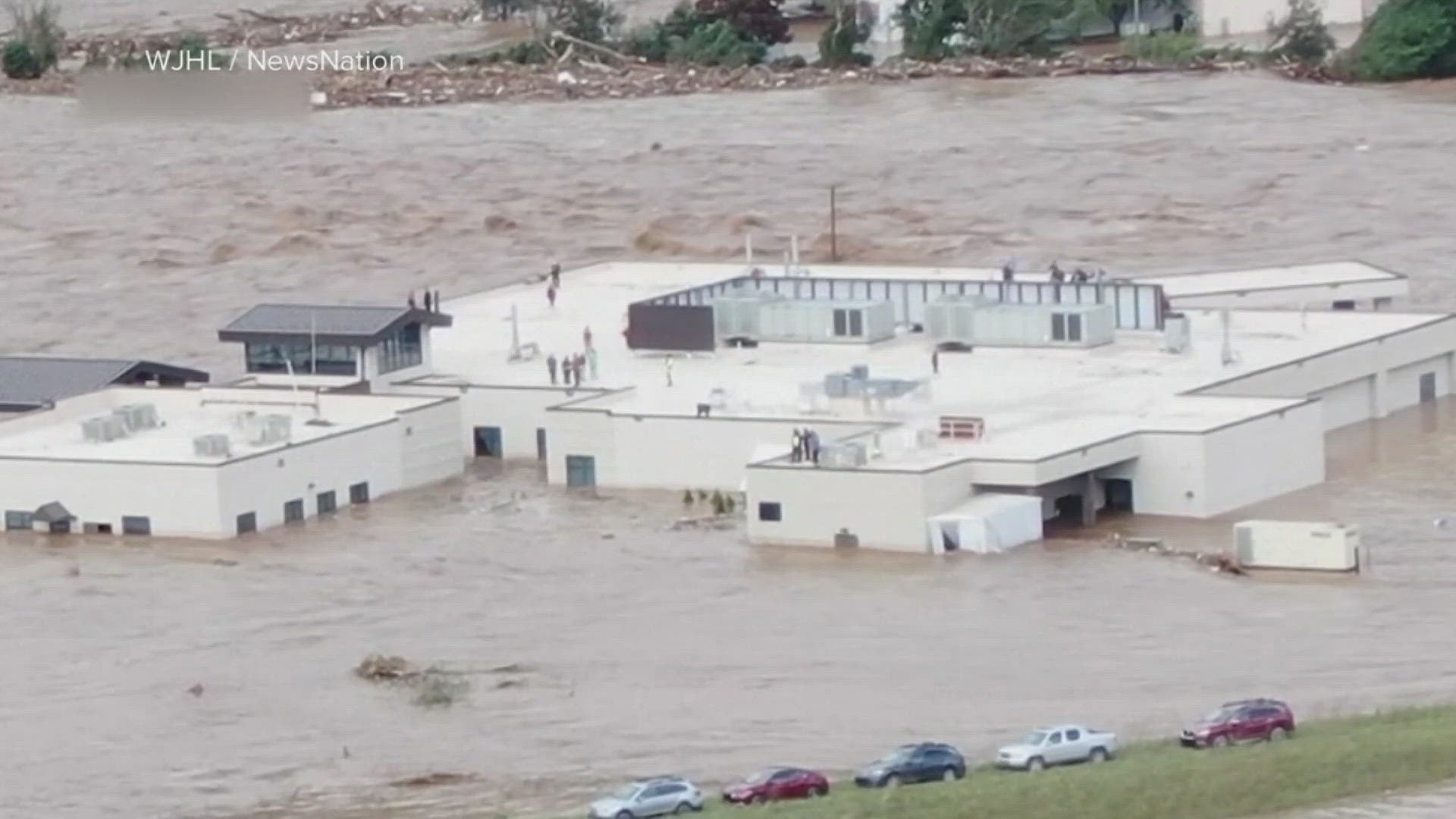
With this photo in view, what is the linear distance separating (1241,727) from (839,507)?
19.6ft

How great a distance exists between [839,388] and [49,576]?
501 centimetres

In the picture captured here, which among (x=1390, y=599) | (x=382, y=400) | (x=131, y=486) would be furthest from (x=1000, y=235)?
(x=1390, y=599)

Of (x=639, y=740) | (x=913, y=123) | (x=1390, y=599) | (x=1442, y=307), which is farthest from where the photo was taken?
(x=913, y=123)

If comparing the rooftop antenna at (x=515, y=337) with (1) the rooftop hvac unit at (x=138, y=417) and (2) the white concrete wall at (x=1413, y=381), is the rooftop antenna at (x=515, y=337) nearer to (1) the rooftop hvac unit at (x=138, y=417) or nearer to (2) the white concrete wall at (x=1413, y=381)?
(1) the rooftop hvac unit at (x=138, y=417)

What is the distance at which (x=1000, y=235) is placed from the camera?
36.5m

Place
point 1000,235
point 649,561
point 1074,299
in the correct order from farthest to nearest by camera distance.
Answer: point 1000,235 < point 1074,299 < point 649,561

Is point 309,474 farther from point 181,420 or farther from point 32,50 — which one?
point 32,50

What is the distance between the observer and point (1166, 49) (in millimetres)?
50031

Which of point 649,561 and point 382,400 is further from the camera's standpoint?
point 382,400

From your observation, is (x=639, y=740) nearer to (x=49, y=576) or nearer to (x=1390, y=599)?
(x=1390, y=599)

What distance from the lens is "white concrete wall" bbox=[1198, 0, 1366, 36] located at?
5238cm

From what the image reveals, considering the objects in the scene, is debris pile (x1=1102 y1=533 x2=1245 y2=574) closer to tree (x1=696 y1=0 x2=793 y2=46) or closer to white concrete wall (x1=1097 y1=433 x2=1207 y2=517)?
white concrete wall (x1=1097 y1=433 x2=1207 y2=517)

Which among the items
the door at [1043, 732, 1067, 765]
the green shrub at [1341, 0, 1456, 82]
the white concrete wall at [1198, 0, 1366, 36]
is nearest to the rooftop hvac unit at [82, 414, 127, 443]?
the door at [1043, 732, 1067, 765]

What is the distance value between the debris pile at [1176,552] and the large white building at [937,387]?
1.89 feet
